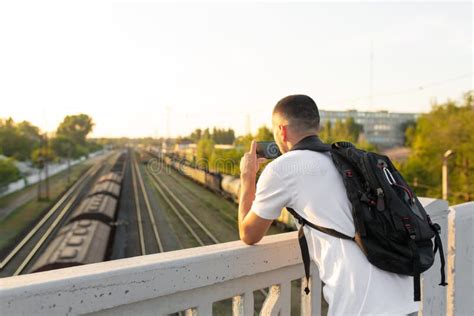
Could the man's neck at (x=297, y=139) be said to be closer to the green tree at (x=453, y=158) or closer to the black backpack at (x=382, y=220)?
the black backpack at (x=382, y=220)

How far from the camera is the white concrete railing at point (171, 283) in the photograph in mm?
1687

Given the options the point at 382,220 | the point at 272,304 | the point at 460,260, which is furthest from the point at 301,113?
the point at 460,260

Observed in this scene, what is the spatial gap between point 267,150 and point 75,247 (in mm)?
13165

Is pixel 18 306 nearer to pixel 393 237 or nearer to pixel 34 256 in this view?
pixel 393 237

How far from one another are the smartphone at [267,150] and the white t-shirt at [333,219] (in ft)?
1.56

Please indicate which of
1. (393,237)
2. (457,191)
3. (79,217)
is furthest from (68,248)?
(457,191)

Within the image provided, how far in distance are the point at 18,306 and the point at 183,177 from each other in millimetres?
62268

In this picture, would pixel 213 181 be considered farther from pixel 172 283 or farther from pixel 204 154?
pixel 172 283

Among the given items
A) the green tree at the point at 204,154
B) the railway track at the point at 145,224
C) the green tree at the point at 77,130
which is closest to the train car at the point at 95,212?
the railway track at the point at 145,224

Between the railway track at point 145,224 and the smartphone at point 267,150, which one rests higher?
the smartphone at point 267,150

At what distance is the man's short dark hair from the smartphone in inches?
14.2

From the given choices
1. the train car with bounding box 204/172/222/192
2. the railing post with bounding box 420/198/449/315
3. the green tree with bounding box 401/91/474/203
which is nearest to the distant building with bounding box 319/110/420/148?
the train car with bounding box 204/172/222/192

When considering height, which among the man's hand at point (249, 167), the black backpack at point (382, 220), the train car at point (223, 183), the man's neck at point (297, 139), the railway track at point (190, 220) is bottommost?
the railway track at point (190, 220)

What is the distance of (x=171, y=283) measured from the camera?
2088mm
